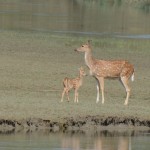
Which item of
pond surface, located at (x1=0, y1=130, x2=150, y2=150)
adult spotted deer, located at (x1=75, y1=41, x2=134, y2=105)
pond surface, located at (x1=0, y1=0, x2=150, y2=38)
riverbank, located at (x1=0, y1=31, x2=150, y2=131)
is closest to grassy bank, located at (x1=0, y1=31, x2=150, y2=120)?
riverbank, located at (x1=0, y1=31, x2=150, y2=131)

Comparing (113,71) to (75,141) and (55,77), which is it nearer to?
(55,77)

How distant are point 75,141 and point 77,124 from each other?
1.51m

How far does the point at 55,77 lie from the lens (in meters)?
23.6

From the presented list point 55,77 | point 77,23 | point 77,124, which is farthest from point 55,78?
point 77,23

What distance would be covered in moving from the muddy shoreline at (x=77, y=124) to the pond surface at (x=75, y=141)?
1.07 feet

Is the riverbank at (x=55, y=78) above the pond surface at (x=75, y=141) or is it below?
above

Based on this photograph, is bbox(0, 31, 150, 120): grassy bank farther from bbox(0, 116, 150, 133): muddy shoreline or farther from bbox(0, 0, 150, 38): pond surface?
bbox(0, 0, 150, 38): pond surface

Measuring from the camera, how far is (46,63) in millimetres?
26453

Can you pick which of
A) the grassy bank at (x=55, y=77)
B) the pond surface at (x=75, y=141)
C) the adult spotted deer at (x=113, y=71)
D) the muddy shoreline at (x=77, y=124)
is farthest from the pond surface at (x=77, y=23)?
the pond surface at (x=75, y=141)

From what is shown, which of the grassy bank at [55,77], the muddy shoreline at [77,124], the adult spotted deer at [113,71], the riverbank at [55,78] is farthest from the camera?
the adult spotted deer at [113,71]

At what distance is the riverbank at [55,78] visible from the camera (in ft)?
57.9

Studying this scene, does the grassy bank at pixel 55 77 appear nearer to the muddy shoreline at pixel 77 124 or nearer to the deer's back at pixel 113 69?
the muddy shoreline at pixel 77 124

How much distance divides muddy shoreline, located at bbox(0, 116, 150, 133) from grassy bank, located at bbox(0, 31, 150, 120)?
157mm

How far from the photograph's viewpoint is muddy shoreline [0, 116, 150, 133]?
16.5 m
